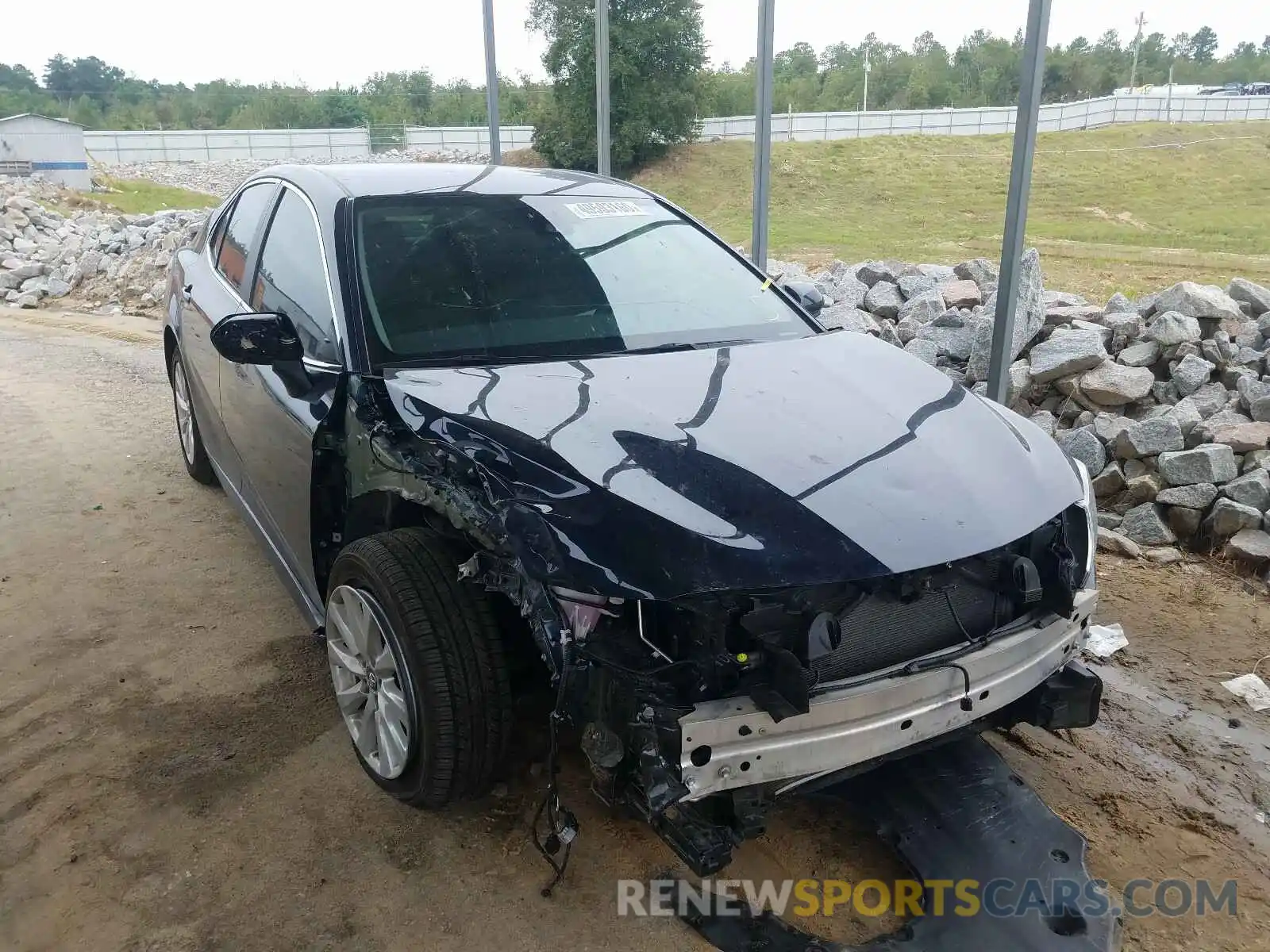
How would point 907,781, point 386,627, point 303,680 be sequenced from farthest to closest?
point 303,680 → point 907,781 → point 386,627

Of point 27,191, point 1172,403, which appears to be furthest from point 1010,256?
point 27,191

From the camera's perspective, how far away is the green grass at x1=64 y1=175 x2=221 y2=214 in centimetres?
2575

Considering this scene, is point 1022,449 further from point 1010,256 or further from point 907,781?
point 1010,256

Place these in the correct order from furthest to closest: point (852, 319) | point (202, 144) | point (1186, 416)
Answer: point (202, 144) < point (852, 319) < point (1186, 416)

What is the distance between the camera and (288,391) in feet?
10.4

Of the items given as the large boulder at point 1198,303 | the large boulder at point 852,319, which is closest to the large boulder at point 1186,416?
the large boulder at point 1198,303

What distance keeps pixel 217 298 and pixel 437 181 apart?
4.12ft

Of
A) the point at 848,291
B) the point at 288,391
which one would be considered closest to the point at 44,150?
the point at 848,291

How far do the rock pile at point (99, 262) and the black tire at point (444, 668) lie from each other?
35.5 feet

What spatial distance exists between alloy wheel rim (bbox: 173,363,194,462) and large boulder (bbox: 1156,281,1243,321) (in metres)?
5.87

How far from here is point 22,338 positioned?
34.3 feet

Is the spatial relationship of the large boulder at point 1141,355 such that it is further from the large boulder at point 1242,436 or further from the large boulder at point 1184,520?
the large boulder at point 1184,520

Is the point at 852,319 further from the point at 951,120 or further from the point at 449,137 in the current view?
the point at 449,137

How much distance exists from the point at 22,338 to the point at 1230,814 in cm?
1161
